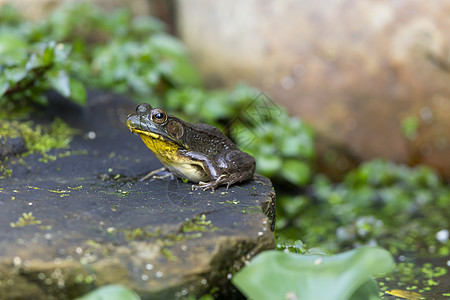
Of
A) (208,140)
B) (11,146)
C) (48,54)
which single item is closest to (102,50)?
(48,54)

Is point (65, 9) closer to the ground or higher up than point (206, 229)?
higher up

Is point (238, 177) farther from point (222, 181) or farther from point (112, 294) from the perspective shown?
point (112, 294)

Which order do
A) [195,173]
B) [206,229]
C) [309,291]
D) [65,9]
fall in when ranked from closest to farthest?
[309,291]
[206,229]
[195,173]
[65,9]

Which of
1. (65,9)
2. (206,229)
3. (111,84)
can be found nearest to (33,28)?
(65,9)

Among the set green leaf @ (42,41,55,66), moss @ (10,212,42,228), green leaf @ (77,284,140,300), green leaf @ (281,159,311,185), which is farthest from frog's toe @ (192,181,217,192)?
green leaf @ (281,159,311,185)

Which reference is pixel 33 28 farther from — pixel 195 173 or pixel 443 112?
pixel 443 112

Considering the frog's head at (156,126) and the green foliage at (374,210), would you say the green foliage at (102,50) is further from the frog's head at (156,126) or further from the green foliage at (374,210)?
the green foliage at (374,210)
